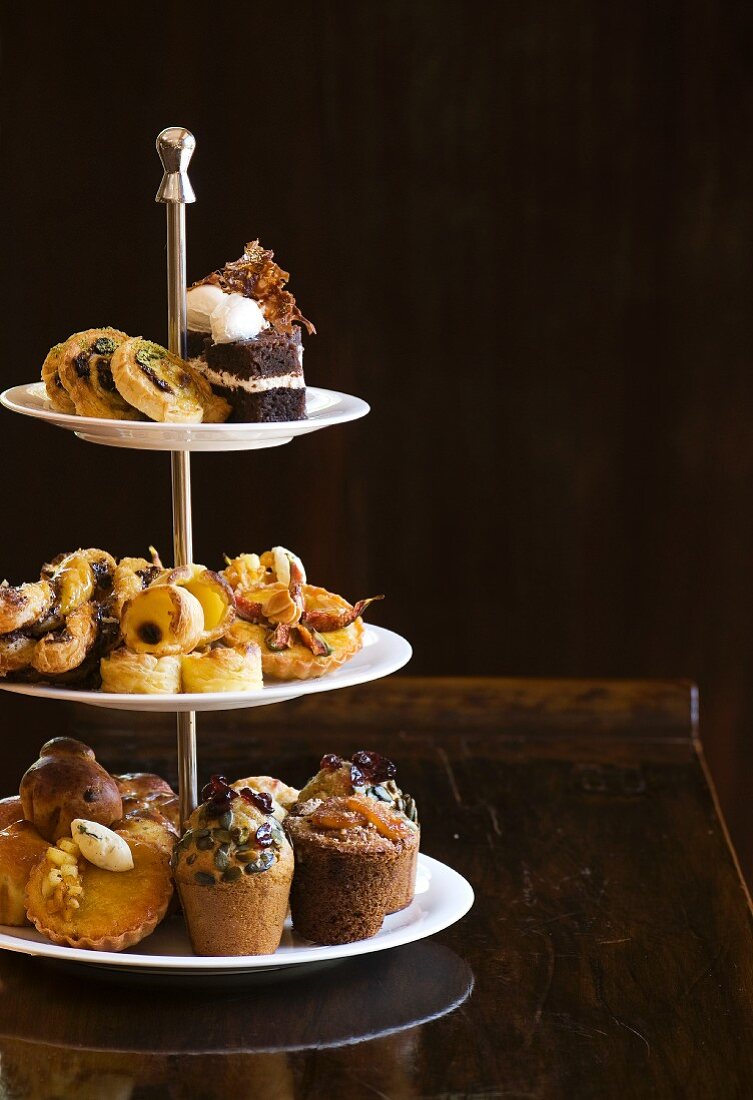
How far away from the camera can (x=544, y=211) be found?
9.11 feet

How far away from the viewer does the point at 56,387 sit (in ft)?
4.93

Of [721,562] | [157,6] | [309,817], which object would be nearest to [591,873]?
[309,817]

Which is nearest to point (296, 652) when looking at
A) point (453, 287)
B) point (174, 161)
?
point (174, 161)

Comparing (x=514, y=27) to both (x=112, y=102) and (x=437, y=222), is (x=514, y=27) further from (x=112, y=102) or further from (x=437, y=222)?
(x=112, y=102)

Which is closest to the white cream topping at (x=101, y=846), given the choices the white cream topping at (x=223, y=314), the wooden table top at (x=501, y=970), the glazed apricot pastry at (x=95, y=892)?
the glazed apricot pastry at (x=95, y=892)

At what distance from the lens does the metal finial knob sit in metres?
1.55

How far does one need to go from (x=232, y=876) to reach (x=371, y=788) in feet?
0.64

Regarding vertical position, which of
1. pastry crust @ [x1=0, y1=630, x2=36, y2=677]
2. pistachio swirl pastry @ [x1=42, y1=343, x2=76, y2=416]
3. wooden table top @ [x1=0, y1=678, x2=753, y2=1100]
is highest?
pistachio swirl pastry @ [x1=42, y1=343, x2=76, y2=416]

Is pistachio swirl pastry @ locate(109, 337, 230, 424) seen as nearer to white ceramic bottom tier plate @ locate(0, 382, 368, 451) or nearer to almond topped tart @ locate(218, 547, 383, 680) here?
white ceramic bottom tier plate @ locate(0, 382, 368, 451)

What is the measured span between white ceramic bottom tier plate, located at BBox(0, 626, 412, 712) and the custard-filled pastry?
156 mm

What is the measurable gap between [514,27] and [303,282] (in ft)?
1.84

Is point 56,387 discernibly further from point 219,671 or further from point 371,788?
point 371,788

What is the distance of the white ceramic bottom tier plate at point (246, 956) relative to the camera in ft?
4.71

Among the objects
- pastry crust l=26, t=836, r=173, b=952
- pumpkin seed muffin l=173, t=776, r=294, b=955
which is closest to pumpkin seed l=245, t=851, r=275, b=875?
pumpkin seed muffin l=173, t=776, r=294, b=955
